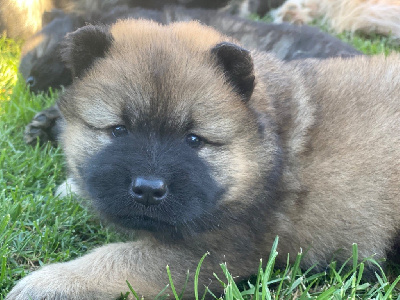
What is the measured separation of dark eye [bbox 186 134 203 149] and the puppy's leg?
21.1 inches

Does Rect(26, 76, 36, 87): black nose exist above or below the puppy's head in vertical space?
below

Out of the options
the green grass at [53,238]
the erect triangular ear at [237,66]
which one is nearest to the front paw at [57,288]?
the green grass at [53,238]

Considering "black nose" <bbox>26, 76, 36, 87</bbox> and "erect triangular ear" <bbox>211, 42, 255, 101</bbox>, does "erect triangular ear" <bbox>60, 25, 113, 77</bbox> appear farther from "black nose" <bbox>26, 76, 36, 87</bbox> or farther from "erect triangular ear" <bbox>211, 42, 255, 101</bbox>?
"black nose" <bbox>26, 76, 36, 87</bbox>

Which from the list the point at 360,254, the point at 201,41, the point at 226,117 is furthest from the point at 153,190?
the point at 360,254

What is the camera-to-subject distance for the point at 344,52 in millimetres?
5023

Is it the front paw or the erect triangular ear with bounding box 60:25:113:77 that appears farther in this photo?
the erect triangular ear with bounding box 60:25:113:77

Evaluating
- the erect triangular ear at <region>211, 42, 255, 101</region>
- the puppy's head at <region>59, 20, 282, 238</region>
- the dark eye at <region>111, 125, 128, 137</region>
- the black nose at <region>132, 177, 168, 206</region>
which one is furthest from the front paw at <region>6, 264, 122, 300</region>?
the erect triangular ear at <region>211, 42, 255, 101</region>

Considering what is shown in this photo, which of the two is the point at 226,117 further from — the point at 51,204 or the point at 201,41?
the point at 51,204

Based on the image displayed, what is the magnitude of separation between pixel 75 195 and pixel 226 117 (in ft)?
4.31

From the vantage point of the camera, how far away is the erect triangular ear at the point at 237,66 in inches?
106

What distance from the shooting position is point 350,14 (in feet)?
24.3

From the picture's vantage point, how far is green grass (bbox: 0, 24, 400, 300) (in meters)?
2.57

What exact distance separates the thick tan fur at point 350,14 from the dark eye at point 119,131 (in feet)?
17.7

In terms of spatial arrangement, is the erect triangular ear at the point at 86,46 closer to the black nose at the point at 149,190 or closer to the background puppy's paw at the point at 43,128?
the black nose at the point at 149,190
